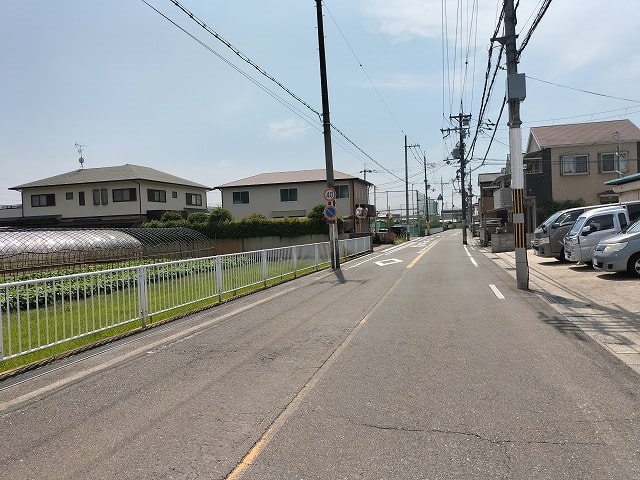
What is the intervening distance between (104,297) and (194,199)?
43873mm

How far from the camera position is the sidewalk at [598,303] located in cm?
694

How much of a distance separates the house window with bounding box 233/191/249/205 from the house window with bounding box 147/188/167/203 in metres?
6.96

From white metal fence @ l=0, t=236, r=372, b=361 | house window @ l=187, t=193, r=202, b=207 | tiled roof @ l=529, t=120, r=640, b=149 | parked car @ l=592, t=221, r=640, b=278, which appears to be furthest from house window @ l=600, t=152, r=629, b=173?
house window @ l=187, t=193, r=202, b=207

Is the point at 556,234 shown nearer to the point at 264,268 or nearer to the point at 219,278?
the point at 264,268

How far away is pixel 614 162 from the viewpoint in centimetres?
3425

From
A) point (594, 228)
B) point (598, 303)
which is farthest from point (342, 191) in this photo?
point (598, 303)

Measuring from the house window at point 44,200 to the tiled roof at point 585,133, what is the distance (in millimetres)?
40425

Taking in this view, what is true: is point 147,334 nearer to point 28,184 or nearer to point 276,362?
point 276,362

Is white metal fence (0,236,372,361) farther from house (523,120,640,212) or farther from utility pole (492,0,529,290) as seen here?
house (523,120,640,212)

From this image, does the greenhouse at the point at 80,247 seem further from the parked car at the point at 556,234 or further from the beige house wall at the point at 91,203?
the parked car at the point at 556,234

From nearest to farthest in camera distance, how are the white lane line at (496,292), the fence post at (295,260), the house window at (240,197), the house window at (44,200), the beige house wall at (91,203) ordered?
the white lane line at (496,292)
the fence post at (295,260)
the beige house wall at (91,203)
the house window at (44,200)
the house window at (240,197)

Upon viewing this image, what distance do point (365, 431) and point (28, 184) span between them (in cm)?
4882

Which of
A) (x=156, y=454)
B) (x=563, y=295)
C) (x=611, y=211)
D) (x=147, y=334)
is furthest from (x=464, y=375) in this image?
(x=611, y=211)

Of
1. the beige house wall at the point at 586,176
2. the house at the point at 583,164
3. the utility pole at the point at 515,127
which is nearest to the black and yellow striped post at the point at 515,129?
the utility pole at the point at 515,127
